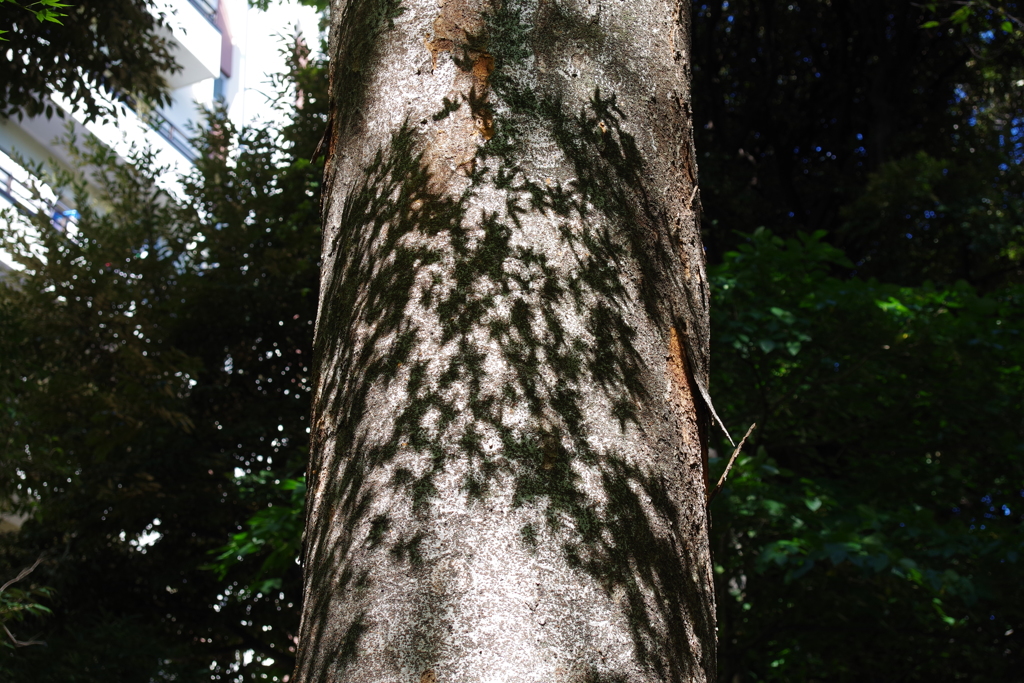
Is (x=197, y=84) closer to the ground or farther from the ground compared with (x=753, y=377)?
farther from the ground

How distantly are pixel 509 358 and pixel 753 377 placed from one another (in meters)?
5.75

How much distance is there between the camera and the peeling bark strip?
116 centimetres

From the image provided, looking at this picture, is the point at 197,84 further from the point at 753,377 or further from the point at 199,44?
the point at 753,377

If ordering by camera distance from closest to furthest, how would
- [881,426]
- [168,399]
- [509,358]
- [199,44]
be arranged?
[509,358], [881,426], [168,399], [199,44]

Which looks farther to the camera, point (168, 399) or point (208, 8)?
point (208, 8)

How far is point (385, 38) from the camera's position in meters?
1.74

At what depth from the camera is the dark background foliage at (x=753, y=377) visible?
6098mm

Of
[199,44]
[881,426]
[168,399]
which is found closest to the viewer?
[881,426]

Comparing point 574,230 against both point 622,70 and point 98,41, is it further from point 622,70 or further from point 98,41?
point 98,41

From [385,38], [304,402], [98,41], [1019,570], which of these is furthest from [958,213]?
[385,38]

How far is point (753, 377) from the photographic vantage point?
6.72 metres

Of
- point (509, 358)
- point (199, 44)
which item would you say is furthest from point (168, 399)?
point (199, 44)

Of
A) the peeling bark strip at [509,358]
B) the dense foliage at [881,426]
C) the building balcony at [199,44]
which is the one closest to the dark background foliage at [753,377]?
the dense foliage at [881,426]

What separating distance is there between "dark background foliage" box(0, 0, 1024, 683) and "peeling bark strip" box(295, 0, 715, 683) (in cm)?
365
